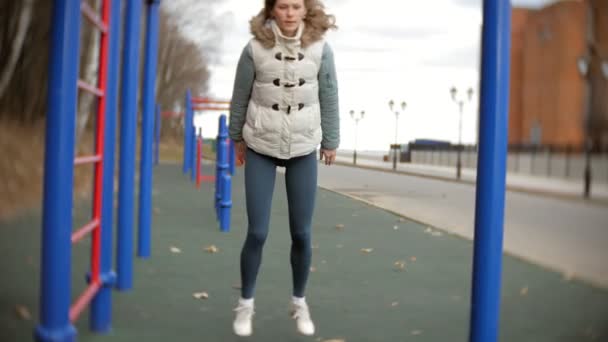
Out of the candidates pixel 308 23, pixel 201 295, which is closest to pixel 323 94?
pixel 308 23

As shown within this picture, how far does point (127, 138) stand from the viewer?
2.96 metres

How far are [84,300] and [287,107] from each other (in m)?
0.92

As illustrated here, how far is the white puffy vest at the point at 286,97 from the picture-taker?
218 centimetres

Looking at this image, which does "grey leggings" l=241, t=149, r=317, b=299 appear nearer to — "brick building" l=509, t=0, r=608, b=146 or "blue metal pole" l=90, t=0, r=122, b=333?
"blue metal pole" l=90, t=0, r=122, b=333

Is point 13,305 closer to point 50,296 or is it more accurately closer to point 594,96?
point 50,296

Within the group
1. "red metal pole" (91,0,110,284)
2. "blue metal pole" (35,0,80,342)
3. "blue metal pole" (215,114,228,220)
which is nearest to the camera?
"blue metal pole" (35,0,80,342)

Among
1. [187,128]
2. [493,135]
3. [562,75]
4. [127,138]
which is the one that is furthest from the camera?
[187,128]

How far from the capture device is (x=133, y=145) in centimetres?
300

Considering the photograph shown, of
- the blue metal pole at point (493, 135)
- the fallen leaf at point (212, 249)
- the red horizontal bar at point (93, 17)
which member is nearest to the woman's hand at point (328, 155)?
the blue metal pole at point (493, 135)

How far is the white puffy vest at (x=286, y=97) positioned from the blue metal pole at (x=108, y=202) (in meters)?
0.58

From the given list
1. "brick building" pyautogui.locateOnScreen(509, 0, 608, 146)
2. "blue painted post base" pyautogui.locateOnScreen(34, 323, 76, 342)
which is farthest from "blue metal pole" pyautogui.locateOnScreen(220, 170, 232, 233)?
"brick building" pyautogui.locateOnScreen(509, 0, 608, 146)

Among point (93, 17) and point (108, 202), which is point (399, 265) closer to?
point (108, 202)

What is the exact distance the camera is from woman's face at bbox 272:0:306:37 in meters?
2.13

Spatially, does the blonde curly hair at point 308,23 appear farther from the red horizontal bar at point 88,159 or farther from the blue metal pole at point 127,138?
the blue metal pole at point 127,138
